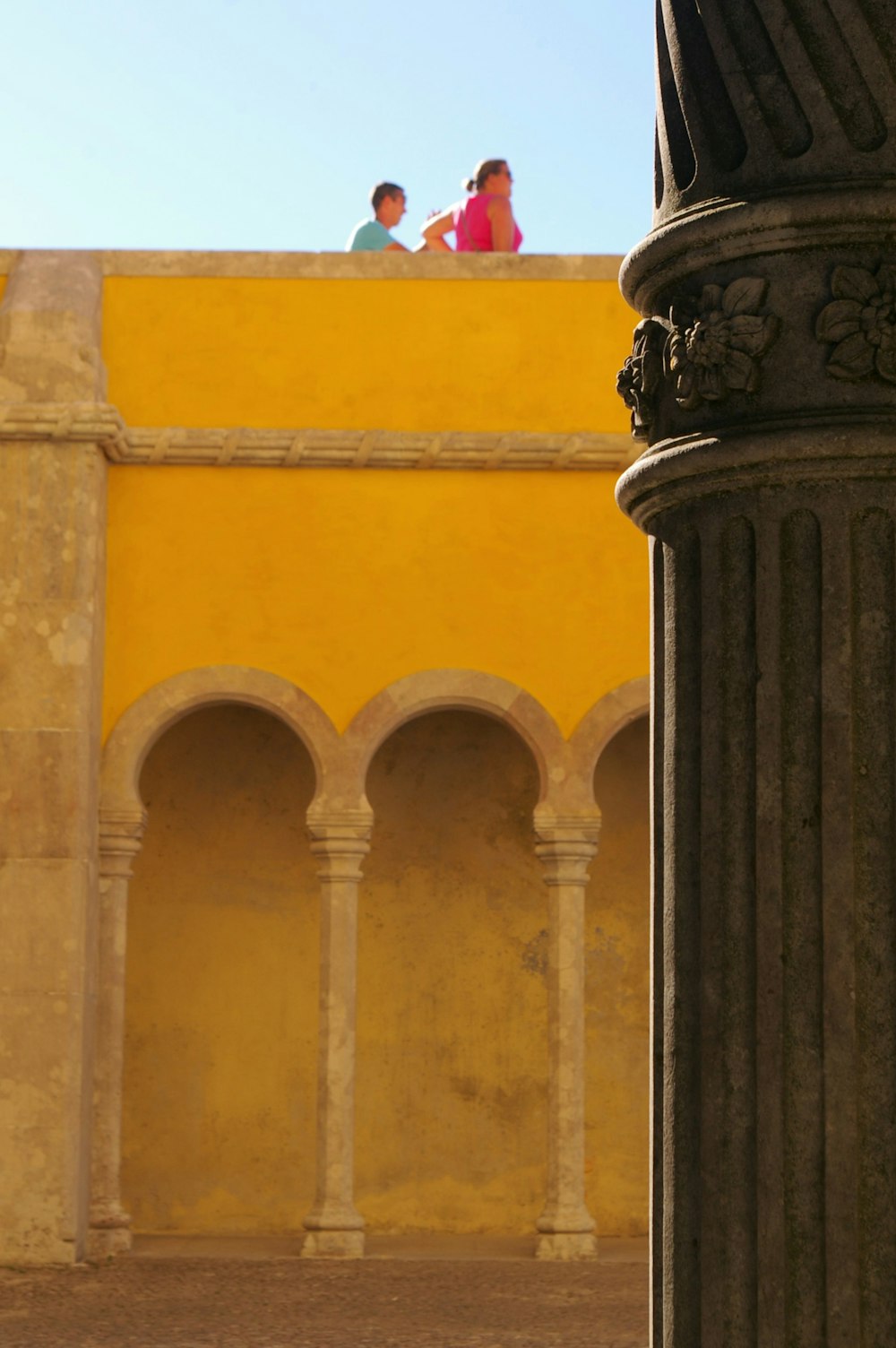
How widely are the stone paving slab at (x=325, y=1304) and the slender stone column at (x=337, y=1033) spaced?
0.67 ft

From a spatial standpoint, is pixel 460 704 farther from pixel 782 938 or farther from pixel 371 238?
pixel 782 938

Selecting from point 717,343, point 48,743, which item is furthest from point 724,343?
point 48,743

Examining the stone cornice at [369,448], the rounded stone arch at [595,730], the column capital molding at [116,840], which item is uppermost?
the stone cornice at [369,448]

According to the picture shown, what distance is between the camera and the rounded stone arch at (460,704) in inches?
464

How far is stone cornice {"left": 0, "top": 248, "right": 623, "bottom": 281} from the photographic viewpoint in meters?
12.1

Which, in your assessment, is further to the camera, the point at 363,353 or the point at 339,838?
the point at 363,353

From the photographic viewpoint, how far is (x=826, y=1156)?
1898 millimetres

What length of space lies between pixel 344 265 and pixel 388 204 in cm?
98

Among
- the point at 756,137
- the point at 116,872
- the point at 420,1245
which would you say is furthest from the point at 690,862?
the point at 420,1245

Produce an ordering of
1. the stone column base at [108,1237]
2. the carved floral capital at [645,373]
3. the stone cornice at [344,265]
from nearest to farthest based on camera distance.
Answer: the carved floral capital at [645,373]
the stone column base at [108,1237]
the stone cornice at [344,265]

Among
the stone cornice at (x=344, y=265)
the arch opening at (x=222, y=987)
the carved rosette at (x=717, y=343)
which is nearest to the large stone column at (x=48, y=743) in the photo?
the stone cornice at (x=344, y=265)

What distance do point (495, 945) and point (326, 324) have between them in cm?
407

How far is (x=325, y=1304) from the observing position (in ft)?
32.3

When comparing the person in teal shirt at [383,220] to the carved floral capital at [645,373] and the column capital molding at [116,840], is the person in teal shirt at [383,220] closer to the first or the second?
the column capital molding at [116,840]
